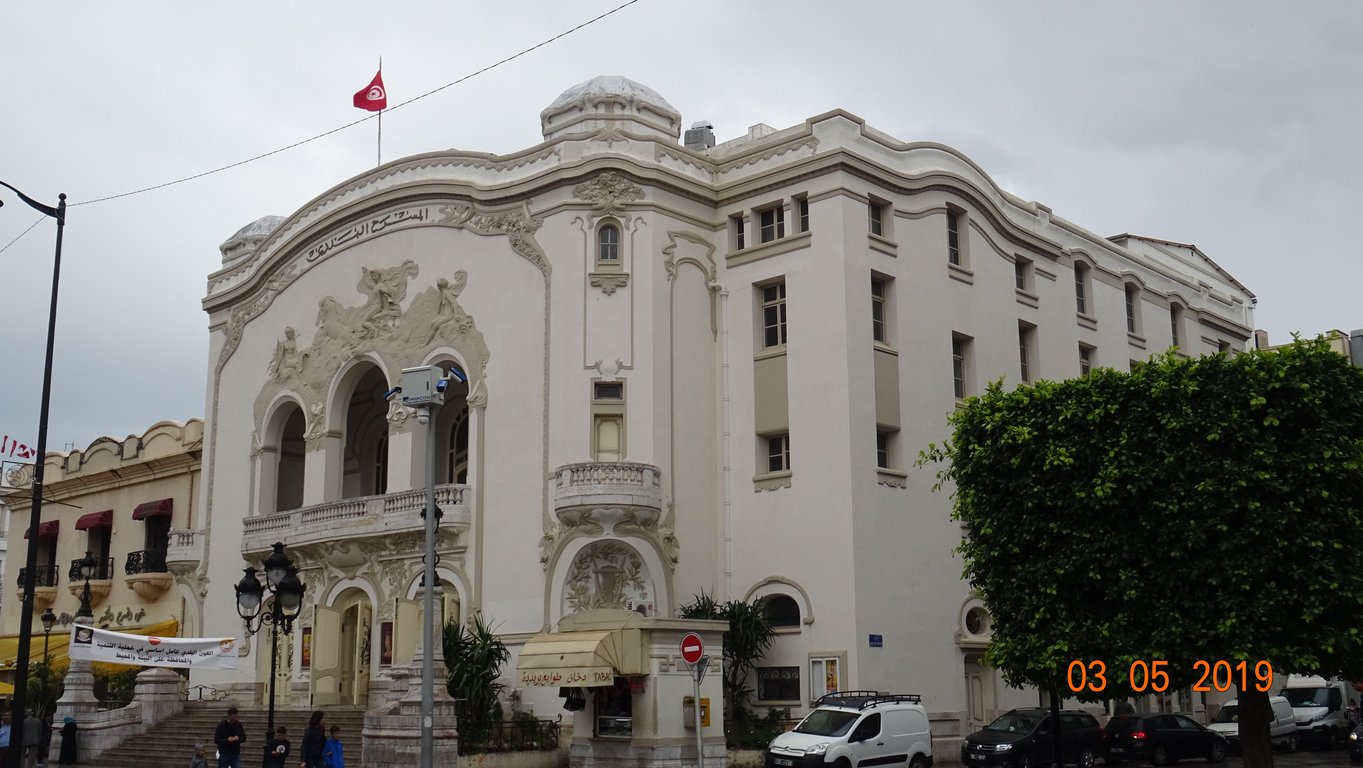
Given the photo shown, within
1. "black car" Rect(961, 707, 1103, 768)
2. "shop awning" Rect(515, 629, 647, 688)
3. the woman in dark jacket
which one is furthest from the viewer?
"black car" Rect(961, 707, 1103, 768)

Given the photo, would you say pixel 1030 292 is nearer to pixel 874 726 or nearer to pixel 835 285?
pixel 835 285

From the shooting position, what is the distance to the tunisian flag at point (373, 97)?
41188 mm

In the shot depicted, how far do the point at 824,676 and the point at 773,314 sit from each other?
9.57 m

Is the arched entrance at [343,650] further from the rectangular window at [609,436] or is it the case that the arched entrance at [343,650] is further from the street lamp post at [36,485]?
the street lamp post at [36,485]

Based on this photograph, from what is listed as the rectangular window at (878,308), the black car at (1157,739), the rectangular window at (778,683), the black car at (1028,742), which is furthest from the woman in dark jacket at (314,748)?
the black car at (1157,739)

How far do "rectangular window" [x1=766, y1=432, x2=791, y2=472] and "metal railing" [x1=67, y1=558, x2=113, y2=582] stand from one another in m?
28.2

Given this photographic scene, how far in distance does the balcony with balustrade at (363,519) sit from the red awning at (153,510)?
965cm

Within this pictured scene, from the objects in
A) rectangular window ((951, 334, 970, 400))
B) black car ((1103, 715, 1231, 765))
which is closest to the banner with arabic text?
rectangular window ((951, 334, 970, 400))

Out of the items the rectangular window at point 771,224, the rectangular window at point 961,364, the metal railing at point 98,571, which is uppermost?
the rectangular window at point 771,224

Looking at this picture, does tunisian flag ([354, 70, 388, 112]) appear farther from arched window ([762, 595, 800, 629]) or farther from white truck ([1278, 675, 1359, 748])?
white truck ([1278, 675, 1359, 748])

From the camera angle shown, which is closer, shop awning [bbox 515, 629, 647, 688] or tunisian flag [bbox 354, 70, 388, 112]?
shop awning [bbox 515, 629, 647, 688]

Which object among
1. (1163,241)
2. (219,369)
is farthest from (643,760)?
(1163,241)

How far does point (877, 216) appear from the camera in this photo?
36844mm

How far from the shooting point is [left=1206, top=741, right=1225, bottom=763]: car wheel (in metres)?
34.0
